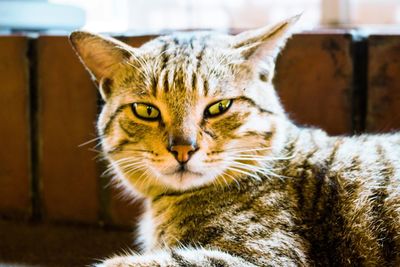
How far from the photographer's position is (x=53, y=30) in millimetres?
1980

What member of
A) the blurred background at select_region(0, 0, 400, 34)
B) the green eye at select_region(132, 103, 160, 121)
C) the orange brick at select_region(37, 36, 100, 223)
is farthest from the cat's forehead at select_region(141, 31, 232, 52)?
the blurred background at select_region(0, 0, 400, 34)

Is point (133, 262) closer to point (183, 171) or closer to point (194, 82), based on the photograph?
point (183, 171)

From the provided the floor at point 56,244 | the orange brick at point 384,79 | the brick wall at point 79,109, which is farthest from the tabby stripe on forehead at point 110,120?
the orange brick at point 384,79

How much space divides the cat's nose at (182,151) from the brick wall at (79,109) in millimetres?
513

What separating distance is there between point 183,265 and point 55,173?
2.80 ft

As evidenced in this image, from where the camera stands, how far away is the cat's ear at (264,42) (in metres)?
1.22

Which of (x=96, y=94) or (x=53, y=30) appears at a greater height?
(x=53, y=30)

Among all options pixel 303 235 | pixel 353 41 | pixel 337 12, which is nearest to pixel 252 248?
pixel 303 235

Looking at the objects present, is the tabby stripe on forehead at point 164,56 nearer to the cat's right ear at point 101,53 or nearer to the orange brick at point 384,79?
the cat's right ear at point 101,53

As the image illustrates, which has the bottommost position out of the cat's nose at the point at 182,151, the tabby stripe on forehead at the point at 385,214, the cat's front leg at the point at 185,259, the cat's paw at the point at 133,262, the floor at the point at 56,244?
the floor at the point at 56,244

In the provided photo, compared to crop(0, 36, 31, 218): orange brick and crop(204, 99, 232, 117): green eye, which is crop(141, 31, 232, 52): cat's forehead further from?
crop(0, 36, 31, 218): orange brick

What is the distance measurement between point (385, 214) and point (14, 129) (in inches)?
46.6

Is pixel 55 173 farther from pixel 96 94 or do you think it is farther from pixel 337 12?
pixel 337 12

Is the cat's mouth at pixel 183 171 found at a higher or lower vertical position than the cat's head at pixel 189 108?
lower
